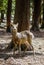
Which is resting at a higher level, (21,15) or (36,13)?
(21,15)

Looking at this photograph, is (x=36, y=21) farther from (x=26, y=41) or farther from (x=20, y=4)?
(x=26, y=41)

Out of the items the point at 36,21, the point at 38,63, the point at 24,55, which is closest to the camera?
the point at 38,63

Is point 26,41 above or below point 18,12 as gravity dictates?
below

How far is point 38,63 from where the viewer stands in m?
8.59

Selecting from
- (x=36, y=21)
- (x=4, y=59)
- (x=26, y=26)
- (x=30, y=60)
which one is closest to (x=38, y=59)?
(x=30, y=60)

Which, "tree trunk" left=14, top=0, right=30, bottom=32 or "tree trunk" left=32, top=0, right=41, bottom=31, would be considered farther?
"tree trunk" left=32, top=0, right=41, bottom=31

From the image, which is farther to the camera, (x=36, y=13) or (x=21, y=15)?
(x=36, y=13)

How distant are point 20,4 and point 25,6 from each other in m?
0.27

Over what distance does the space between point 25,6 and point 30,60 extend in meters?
3.97

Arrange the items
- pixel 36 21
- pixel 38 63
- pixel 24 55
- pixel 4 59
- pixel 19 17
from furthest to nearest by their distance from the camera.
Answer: pixel 36 21
pixel 19 17
pixel 24 55
pixel 4 59
pixel 38 63

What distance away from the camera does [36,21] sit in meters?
23.6

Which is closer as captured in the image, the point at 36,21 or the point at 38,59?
the point at 38,59

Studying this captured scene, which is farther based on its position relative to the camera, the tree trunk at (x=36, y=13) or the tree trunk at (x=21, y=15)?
the tree trunk at (x=36, y=13)

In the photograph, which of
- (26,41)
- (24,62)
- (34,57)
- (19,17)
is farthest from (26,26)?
(24,62)
